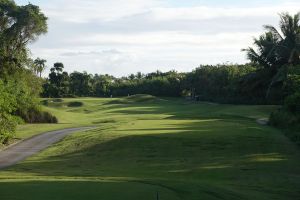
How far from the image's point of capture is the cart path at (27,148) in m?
34.9

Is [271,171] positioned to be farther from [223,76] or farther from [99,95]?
[99,95]

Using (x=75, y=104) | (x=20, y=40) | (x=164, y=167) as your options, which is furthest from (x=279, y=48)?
(x=75, y=104)

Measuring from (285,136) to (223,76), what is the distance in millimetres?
52125

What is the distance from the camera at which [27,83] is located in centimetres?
6569

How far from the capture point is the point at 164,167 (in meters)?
28.5

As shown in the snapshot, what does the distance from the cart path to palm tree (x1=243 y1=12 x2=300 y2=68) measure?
87.1 feet

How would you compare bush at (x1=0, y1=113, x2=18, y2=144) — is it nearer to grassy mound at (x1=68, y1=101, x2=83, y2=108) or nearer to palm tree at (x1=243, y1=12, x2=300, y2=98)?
palm tree at (x1=243, y1=12, x2=300, y2=98)

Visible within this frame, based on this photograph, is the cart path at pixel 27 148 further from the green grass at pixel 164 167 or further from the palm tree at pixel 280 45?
the palm tree at pixel 280 45

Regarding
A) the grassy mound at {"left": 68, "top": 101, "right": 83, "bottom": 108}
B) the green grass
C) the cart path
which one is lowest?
the cart path

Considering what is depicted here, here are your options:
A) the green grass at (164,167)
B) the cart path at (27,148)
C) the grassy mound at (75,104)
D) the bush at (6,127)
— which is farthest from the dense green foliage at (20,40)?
the grassy mound at (75,104)

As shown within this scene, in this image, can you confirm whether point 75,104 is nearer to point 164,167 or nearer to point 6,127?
point 6,127

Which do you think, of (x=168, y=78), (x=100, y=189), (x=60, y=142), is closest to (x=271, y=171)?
(x=100, y=189)

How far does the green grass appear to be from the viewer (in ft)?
55.1

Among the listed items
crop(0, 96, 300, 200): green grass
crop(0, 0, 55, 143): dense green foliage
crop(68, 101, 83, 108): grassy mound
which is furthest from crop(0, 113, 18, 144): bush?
crop(68, 101, 83, 108): grassy mound
